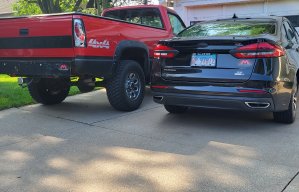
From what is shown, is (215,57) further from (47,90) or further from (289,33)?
(47,90)

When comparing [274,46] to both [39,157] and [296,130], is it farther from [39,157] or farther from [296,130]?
[39,157]

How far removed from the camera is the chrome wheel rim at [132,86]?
21.5 ft

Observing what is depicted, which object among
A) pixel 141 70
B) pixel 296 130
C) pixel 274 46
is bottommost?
pixel 296 130

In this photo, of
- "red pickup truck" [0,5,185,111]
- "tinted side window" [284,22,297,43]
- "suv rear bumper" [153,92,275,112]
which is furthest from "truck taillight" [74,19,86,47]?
"tinted side window" [284,22,297,43]

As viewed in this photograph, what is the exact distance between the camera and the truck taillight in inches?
215

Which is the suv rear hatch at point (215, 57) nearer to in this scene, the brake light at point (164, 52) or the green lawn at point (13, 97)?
the brake light at point (164, 52)

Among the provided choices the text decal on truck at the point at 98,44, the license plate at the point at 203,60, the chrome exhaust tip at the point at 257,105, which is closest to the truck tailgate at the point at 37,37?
the text decal on truck at the point at 98,44

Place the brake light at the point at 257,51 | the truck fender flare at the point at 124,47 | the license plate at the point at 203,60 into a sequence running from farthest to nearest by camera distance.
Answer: the truck fender flare at the point at 124,47 < the license plate at the point at 203,60 < the brake light at the point at 257,51

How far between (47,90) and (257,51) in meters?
4.02

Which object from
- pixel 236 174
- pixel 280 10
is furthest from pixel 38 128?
pixel 280 10

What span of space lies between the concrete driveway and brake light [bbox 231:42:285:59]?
105 centimetres

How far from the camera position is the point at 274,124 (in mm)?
5684

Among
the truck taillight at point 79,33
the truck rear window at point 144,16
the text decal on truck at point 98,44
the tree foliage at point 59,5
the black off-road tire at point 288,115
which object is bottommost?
the black off-road tire at point 288,115

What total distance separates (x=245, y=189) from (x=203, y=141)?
1.45m
